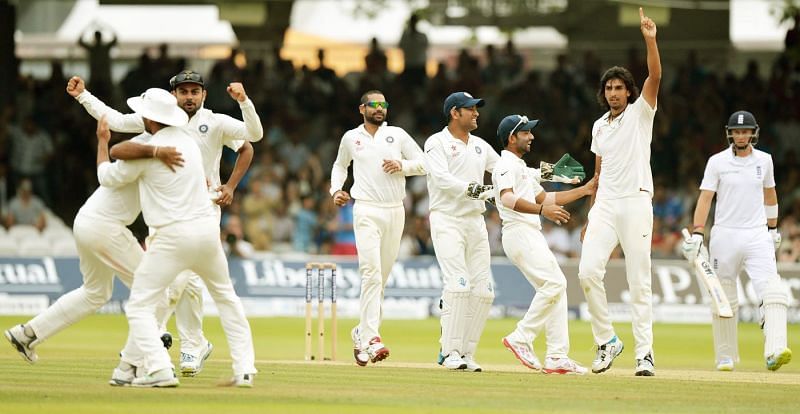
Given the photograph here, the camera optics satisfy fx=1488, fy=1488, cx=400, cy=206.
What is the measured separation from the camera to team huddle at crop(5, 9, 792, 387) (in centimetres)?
970

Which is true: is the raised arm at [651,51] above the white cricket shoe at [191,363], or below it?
above

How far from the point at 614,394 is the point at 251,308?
38.7ft

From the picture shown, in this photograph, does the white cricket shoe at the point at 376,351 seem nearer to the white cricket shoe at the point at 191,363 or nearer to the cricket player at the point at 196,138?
the cricket player at the point at 196,138

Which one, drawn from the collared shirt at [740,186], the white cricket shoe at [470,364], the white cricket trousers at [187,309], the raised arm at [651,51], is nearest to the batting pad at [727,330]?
the collared shirt at [740,186]

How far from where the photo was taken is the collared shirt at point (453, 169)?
39.7 ft

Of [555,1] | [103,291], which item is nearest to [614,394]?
[103,291]

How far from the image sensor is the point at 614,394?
991 centimetres

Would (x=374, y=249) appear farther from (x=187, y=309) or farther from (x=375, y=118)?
(x=187, y=309)

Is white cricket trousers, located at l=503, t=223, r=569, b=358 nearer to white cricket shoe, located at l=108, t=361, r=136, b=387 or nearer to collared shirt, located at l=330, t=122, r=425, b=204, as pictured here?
collared shirt, located at l=330, t=122, r=425, b=204

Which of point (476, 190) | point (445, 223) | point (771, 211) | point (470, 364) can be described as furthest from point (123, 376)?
point (771, 211)

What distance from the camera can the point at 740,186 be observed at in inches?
501

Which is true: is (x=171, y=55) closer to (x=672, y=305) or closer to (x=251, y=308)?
(x=251, y=308)

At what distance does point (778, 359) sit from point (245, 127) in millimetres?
4830

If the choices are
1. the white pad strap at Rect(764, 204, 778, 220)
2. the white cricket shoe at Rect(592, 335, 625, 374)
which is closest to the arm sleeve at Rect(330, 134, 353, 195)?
the white cricket shoe at Rect(592, 335, 625, 374)
